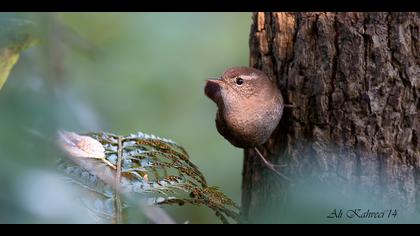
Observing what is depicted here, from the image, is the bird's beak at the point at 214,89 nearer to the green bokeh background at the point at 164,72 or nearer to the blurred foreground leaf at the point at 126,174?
the green bokeh background at the point at 164,72

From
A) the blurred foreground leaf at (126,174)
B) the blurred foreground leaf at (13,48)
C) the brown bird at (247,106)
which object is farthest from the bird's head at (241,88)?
the blurred foreground leaf at (13,48)

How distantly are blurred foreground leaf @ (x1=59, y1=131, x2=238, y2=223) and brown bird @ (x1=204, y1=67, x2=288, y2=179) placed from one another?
0.84 m

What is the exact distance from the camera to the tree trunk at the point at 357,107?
2.72m

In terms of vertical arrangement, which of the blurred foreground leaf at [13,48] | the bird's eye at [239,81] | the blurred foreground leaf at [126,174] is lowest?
the blurred foreground leaf at [126,174]

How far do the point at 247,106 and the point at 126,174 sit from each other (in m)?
1.46

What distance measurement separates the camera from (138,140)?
2645 millimetres

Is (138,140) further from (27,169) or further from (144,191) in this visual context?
(27,169)

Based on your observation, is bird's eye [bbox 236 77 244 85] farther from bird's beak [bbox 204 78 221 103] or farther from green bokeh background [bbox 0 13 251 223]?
green bokeh background [bbox 0 13 251 223]

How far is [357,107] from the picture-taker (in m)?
2.81

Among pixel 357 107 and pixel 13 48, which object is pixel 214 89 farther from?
pixel 13 48

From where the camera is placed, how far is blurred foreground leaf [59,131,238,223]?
1.89m

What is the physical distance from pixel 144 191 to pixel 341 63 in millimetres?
1404

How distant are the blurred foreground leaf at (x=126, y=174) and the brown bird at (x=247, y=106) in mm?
840
